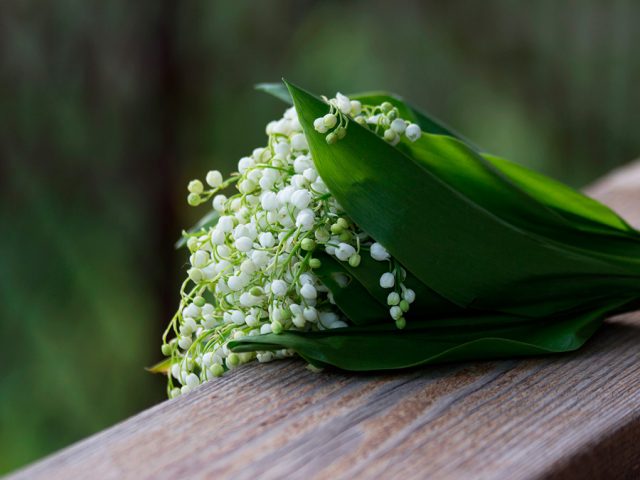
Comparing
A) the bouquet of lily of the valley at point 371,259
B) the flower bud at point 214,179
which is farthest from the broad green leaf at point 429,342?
the flower bud at point 214,179

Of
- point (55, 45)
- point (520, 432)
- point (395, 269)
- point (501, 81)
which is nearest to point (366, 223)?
point (395, 269)

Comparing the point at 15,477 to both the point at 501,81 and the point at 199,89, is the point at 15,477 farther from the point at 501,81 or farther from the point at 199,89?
the point at 501,81

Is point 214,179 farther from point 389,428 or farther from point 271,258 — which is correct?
point 389,428

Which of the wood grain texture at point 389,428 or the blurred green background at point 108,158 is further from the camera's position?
the blurred green background at point 108,158

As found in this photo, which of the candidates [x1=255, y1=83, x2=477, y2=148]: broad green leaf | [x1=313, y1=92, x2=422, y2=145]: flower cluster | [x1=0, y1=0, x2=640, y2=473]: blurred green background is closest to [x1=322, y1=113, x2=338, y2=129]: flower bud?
[x1=313, y1=92, x2=422, y2=145]: flower cluster

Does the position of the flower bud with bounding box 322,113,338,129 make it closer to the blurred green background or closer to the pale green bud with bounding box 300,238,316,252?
the pale green bud with bounding box 300,238,316,252

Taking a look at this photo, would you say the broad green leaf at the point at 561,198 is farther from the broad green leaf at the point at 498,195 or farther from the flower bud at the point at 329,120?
the flower bud at the point at 329,120

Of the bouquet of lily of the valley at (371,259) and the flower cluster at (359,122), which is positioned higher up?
the flower cluster at (359,122)
